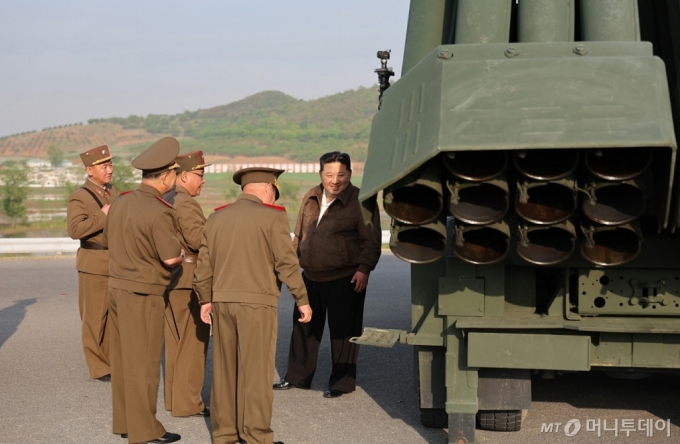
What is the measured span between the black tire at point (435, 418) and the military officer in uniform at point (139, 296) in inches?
60.2

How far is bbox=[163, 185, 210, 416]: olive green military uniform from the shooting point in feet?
22.0

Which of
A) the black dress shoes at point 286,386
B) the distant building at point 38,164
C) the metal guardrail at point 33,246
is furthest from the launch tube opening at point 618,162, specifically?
the distant building at point 38,164

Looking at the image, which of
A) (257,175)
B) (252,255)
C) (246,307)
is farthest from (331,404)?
(257,175)

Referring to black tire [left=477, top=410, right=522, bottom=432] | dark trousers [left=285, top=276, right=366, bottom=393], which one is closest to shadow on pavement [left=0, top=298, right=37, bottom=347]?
dark trousers [left=285, top=276, right=366, bottom=393]

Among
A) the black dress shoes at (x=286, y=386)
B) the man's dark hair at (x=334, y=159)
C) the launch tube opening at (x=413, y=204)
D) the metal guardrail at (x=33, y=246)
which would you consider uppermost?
the man's dark hair at (x=334, y=159)

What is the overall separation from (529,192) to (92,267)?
4285 mm

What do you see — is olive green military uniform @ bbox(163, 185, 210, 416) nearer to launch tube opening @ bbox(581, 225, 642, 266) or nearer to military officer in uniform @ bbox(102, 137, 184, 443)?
military officer in uniform @ bbox(102, 137, 184, 443)

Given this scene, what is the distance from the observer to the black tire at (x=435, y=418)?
240 inches

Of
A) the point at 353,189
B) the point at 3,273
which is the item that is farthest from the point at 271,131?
the point at 353,189

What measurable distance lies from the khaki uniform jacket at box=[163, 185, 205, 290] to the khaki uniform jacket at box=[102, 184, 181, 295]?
2.18 feet

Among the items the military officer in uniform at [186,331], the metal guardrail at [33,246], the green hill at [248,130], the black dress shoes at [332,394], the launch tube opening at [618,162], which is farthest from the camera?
the green hill at [248,130]

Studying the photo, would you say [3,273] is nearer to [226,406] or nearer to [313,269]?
[313,269]

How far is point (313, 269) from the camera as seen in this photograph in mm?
7340

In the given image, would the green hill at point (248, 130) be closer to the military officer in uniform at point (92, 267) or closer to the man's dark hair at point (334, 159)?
the military officer in uniform at point (92, 267)
